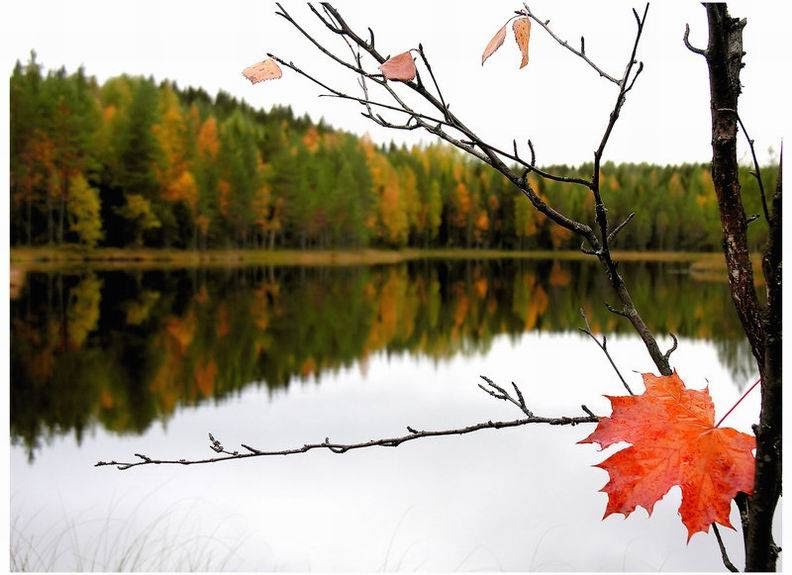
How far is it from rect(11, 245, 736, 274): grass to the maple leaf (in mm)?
20684

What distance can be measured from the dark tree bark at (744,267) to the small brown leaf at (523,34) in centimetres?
14

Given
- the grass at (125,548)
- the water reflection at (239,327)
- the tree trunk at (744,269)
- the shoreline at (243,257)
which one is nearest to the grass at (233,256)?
the shoreline at (243,257)

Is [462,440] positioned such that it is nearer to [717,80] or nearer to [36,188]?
[717,80]

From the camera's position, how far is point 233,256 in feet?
102

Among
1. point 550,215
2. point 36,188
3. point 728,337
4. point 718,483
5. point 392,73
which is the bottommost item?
point 728,337

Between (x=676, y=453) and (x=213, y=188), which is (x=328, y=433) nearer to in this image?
(x=676, y=453)

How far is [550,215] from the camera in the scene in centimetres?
66

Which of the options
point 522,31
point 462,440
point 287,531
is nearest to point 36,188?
point 462,440

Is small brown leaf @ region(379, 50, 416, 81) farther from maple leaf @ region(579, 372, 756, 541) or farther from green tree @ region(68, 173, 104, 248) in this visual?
green tree @ region(68, 173, 104, 248)

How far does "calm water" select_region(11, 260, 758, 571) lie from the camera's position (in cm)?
488

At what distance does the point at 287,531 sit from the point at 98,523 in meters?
1.37

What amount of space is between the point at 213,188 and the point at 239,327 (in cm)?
1357

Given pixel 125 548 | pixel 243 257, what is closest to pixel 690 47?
pixel 125 548

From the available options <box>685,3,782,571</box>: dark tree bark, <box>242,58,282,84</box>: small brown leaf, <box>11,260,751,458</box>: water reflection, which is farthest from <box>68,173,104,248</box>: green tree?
<box>685,3,782,571</box>: dark tree bark
